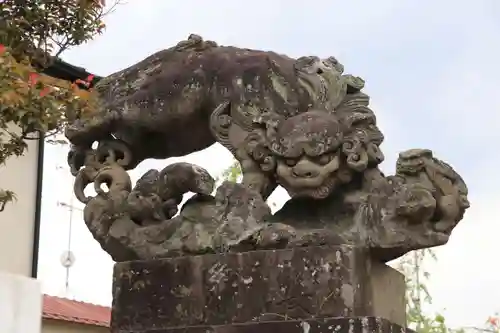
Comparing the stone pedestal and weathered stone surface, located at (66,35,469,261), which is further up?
weathered stone surface, located at (66,35,469,261)

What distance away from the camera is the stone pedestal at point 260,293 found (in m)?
2.92

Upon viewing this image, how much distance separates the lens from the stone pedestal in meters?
2.92

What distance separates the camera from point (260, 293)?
3.01 meters

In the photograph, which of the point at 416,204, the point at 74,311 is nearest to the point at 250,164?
the point at 416,204

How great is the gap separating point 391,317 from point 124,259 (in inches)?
40.3

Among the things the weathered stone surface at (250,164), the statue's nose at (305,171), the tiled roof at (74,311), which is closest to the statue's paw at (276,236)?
the weathered stone surface at (250,164)

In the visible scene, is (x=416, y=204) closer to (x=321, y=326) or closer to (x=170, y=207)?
(x=321, y=326)

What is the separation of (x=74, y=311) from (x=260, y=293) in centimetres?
923

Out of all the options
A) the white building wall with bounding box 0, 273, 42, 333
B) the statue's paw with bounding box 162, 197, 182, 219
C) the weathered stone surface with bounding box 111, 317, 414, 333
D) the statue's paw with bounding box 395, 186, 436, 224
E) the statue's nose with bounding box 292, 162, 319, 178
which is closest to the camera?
the weathered stone surface with bounding box 111, 317, 414, 333

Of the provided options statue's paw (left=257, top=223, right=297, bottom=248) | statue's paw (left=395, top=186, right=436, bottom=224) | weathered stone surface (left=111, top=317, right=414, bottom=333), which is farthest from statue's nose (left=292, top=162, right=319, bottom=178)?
weathered stone surface (left=111, top=317, right=414, bottom=333)

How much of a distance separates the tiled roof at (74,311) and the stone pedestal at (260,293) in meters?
7.38

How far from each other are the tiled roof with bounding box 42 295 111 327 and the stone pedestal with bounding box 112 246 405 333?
7381 mm

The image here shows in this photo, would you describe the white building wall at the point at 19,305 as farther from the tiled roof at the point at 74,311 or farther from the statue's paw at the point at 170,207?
the tiled roof at the point at 74,311

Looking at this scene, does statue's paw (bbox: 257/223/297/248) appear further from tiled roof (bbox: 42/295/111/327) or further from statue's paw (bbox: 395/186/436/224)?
tiled roof (bbox: 42/295/111/327)
